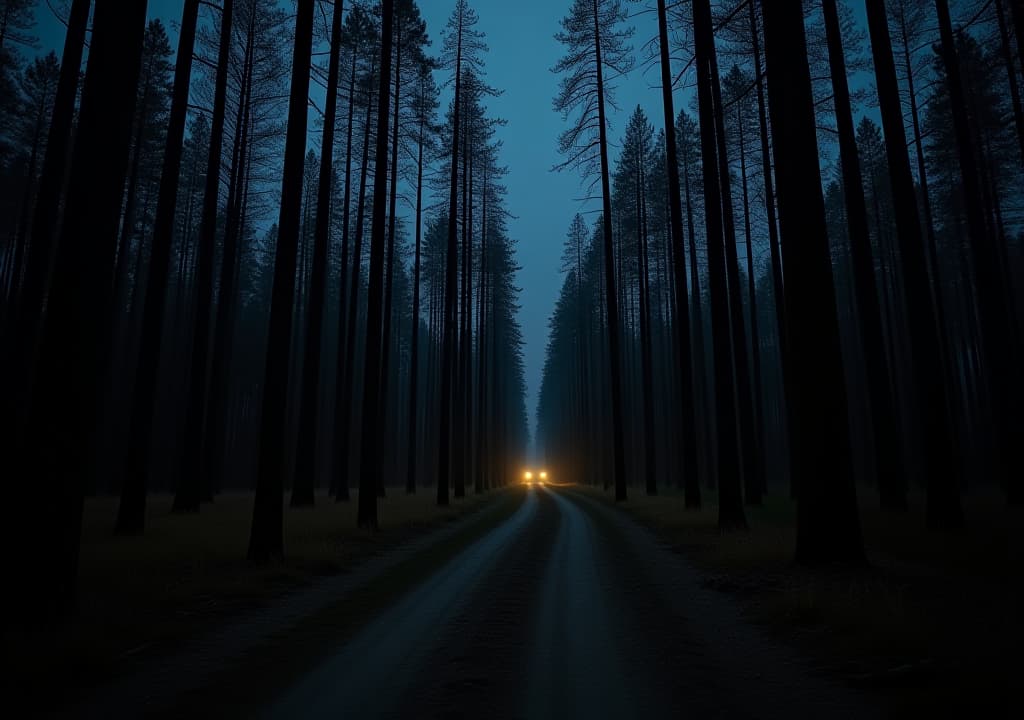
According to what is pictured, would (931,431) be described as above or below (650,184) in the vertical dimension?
below

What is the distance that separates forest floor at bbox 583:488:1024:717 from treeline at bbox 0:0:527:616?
6.86m

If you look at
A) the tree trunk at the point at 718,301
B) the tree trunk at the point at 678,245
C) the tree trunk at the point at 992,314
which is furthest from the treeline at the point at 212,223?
the tree trunk at the point at 992,314

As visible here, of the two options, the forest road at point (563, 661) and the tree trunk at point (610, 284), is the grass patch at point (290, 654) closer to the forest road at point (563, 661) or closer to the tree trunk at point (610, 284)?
the forest road at point (563, 661)

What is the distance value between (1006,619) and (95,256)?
30.3ft

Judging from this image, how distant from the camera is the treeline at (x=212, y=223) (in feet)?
16.7

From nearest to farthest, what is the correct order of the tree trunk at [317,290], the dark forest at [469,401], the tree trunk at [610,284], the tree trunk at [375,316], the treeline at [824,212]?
the dark forest at [469,401] < the treeline at [824,212] < the tree trunk at [375,316] < the tree trunk at [317,290] < the tree trunk at [610,284]

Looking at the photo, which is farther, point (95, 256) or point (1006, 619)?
point (95, 256)

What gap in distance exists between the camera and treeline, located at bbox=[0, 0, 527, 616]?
16.7ft

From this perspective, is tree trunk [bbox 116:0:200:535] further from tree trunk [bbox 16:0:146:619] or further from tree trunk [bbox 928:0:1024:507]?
tree trunk [bbox 928:0:1024:507]

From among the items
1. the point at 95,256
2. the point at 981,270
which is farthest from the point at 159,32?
the point at 981,270

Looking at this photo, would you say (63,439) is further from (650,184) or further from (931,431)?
(650,184)

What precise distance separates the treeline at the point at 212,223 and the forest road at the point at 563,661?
11.0ft

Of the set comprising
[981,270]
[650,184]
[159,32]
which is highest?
[159,32]

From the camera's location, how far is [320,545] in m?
9.59
